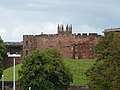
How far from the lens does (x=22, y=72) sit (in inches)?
3610

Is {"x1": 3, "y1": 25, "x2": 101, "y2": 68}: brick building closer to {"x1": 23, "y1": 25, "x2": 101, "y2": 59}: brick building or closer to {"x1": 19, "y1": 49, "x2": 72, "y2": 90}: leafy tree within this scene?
{"x1": 23, "y1": 25, "x2": 101, "y2": 59}: brick building

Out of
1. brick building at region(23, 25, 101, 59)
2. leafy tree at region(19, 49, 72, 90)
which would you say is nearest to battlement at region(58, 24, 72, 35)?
brick building at region(23, 25, 101, 59)

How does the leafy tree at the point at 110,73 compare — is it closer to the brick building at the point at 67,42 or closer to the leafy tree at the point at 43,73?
the leafy tree at the point at 43,73

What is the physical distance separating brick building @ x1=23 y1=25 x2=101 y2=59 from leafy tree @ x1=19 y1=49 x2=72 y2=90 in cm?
3178

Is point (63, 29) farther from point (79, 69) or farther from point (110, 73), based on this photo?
point (110, 73)

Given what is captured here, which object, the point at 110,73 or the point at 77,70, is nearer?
the point at 110,73

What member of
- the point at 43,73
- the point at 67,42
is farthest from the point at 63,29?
the point at 43,73

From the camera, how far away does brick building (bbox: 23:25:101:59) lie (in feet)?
421

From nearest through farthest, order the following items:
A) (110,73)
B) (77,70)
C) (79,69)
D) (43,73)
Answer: (110,73)
(43,73)
(77,70)
(79,69)

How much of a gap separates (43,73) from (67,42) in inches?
1717

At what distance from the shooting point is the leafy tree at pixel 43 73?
88875mm

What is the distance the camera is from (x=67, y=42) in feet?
436

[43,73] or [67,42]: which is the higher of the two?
[67,42]

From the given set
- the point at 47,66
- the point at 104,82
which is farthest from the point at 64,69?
the point at 104,82
